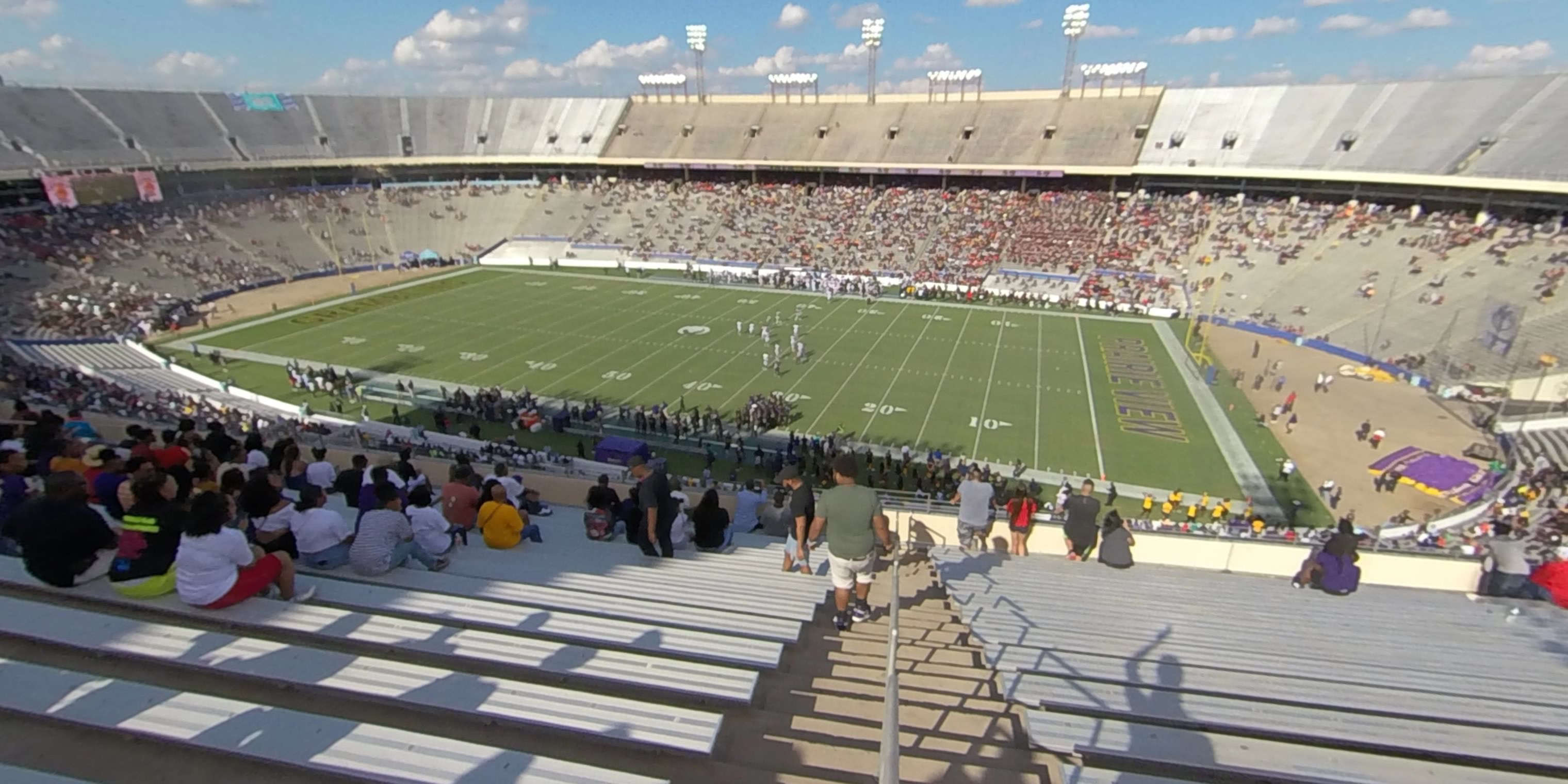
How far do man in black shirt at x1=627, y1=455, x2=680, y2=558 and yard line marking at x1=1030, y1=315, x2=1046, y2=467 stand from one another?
16.6 metres

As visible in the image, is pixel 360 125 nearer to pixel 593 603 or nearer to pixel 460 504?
pixel 460 504

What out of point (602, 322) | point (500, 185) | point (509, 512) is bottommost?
point (509, 512)

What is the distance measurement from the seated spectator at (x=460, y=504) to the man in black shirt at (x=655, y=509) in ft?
5.65

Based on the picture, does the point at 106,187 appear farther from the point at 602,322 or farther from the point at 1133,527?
the point at 1133,527

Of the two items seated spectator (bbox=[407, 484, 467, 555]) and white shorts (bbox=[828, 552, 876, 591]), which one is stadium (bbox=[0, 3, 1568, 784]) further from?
white shorts (bbox=[828, 552, 876, 591])

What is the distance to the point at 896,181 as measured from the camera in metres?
59.1

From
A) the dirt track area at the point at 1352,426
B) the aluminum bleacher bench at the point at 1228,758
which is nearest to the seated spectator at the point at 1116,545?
the aluminum bleacher bench at the point at 1228,758

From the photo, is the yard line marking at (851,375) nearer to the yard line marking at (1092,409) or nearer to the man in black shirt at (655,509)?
the yard line marking at (1092,409)

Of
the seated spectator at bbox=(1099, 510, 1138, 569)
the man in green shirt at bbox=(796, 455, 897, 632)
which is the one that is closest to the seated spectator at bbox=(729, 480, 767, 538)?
the man in green shirt at bbox=(796, 455, 897, 632)

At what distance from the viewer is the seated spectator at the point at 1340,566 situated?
27.0 feet

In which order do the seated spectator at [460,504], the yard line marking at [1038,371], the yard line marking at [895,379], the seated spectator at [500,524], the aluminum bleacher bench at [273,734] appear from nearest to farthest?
the aluminum bleacher bench at [273,734]
the seated spectator at [500,524]
the seated spectator at [460,504]
the yard line marking at [1038,371]
the yard line marking at [895,379]

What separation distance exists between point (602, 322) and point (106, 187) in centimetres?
3393

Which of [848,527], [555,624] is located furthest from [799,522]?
[555,624]

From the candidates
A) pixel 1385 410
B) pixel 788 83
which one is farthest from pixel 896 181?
pixel 1385 410
